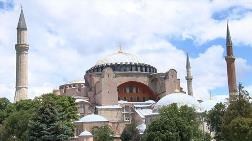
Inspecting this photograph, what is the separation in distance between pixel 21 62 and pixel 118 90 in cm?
1103

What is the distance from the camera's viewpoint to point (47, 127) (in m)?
34.7

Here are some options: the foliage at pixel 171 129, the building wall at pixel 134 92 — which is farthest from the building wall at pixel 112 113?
the foliage at pixel 171 129

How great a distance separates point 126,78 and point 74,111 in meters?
14.5

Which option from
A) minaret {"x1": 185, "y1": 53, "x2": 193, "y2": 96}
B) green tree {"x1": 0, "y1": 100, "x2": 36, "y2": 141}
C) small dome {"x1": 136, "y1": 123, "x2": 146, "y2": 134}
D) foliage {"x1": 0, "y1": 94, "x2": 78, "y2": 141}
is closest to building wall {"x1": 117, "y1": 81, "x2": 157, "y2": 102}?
minaret {"x1": 185, "y1": 53, "x2": 193, "y2": 96}

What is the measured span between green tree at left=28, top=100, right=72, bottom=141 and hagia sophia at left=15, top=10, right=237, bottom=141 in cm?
1218

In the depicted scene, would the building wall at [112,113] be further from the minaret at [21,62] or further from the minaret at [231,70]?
the minaret at [231,70]

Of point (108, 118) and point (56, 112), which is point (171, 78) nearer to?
point (108, 118)

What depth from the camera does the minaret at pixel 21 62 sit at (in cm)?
5569

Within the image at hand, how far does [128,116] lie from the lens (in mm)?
55438

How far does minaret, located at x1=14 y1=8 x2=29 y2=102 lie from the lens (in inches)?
2192

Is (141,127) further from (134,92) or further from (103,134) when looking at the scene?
(134,92)

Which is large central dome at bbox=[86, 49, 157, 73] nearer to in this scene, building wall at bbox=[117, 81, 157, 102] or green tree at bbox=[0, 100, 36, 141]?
building wall at bbox=[117, 81, 157, 102]

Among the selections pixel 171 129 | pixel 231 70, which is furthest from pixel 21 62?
pixel 171 129

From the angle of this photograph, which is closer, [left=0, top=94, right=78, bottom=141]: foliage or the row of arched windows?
[left=0, top=94, right=78, bottom=141]: foliage
